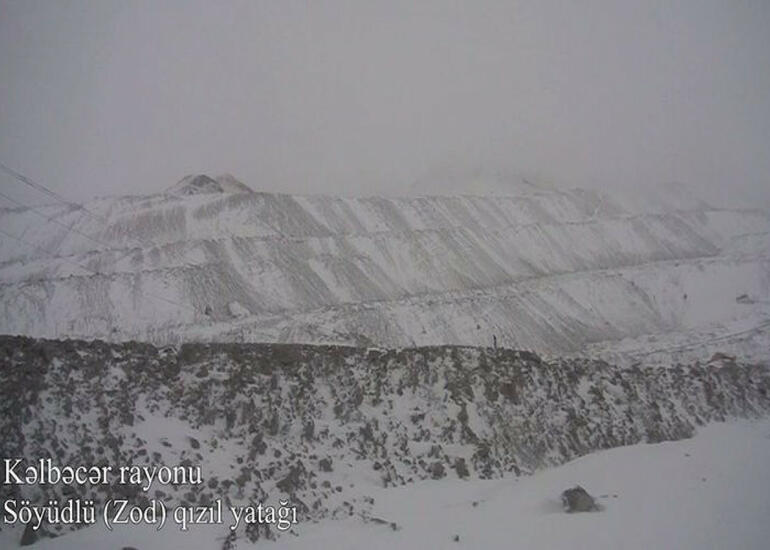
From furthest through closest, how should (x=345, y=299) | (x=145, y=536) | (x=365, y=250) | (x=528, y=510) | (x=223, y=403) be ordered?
(x=365, y=250)
(x=345, y=299)
(x=223, y=403)
(x=528, y=510)
(x=145, y=536)

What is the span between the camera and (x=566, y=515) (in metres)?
8.46

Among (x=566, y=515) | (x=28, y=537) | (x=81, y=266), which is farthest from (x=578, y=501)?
(x=81, y=266)

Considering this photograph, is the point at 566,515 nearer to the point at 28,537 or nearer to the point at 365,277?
the point at 28,537

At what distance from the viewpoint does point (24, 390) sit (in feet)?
30.7

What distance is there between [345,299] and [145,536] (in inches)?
1224

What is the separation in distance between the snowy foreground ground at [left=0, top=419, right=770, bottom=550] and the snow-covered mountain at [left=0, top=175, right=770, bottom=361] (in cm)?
2037

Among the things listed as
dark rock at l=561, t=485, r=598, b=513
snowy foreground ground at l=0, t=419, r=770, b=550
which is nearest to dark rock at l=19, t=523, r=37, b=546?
snowy foreground ground at l=0, t=419, r=770, b=550

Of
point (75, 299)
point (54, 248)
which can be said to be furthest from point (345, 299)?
point (54, 248)

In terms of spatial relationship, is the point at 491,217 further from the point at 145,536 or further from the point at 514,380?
the point at 145,536

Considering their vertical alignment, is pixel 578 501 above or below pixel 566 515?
above

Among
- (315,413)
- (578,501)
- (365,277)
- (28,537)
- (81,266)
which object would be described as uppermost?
(81,266)

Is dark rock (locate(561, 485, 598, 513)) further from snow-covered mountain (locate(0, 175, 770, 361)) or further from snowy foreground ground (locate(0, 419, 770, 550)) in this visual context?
snow-covered mountain (locate(0, 175, 770, 361))

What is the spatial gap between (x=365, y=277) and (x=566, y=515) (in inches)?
1315

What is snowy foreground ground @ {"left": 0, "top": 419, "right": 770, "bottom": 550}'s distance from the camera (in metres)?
7.54
